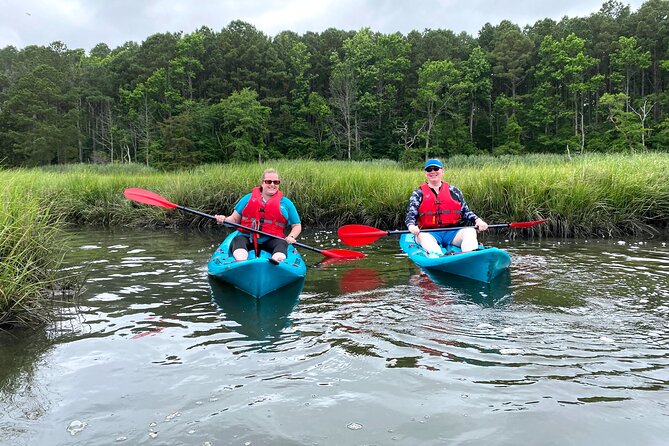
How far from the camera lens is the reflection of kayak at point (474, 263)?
18.2 ft

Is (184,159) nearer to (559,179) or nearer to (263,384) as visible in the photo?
(559,179)

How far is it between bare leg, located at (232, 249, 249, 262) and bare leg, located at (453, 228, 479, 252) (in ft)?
8.64

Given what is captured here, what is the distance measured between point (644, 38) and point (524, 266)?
4964 cm

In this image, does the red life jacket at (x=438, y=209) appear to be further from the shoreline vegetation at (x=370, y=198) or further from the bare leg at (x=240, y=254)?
the shoreline vegetation at (x=370, y=198)

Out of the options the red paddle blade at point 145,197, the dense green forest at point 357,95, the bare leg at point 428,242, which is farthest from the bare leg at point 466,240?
the dense green forest at point 357,95

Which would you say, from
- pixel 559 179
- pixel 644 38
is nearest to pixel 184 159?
pixel 559 179

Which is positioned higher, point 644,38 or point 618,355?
point 644,38

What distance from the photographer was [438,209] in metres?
6.79

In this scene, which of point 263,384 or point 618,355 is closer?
point 263,384

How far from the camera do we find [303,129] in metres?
47.2

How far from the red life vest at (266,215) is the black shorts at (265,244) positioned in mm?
116

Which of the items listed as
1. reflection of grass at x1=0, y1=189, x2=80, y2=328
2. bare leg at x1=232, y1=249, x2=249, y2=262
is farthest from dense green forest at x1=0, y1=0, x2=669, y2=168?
reflection of grass at x1=0, y1=189, x2=80, y2=328

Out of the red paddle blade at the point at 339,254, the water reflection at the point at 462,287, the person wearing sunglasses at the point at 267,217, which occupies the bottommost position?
the water reflection at the point at 462,287

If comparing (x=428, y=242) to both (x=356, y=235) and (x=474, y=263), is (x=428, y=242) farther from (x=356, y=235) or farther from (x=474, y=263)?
(x=356, y=235)
